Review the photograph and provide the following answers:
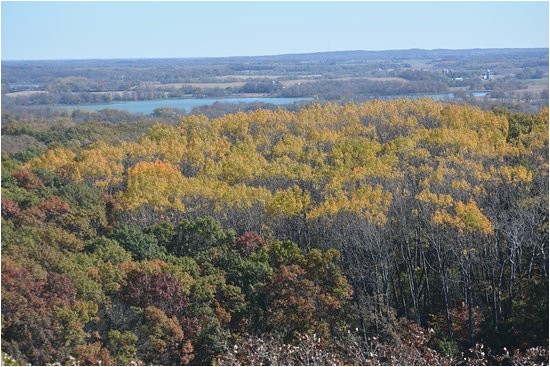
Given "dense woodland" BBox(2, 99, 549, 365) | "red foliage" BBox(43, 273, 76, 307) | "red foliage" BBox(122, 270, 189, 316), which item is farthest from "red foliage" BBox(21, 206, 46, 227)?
"red foliage" BBox(43, 273, 76, 307)

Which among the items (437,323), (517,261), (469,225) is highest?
(469,225)

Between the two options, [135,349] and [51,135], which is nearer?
[135,349]

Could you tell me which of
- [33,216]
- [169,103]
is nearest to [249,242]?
[33,216]

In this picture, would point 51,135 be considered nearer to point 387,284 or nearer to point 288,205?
point 288,205

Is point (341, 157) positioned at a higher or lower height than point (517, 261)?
higher

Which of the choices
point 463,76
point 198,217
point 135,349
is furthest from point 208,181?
point 463,76

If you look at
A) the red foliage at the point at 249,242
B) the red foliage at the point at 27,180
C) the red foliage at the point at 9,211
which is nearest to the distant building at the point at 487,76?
the red foliage at the point at 27,180

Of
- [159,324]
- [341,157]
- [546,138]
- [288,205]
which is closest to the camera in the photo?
[159,324]

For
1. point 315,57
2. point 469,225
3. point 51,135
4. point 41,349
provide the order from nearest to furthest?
point 41,349 → point 469,225 → point 51,135 → point 315,57
